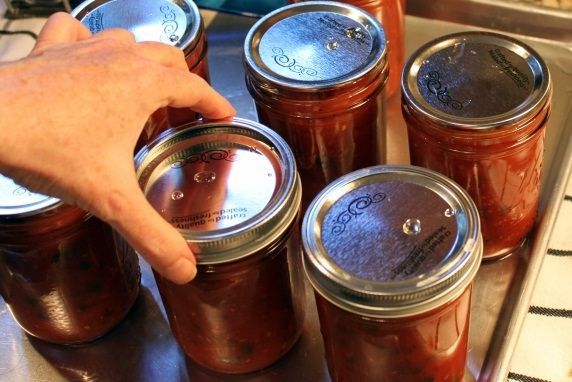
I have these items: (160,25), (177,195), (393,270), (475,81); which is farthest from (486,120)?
(160,25)

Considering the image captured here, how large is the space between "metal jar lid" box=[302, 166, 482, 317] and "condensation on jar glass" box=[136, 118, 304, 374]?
5 centimetres

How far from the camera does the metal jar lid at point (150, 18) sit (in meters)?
0.91

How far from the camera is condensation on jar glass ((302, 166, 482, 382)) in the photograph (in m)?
0.63

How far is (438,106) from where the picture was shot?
78 centimetres

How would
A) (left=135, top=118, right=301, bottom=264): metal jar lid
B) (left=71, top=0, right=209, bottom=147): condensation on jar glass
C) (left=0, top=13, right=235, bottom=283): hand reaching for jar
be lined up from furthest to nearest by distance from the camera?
(left=71, top=0, right=209, bottom=147): condensation on jar glass < (left=135, top=118, right=301, bottom=264): metal jar lid < (left=0, top=13, right=235, bottom=283): hand reaching for jar

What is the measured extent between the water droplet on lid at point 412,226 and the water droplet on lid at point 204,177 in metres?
0.19

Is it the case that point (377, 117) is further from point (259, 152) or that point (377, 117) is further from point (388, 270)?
point (388, 270)

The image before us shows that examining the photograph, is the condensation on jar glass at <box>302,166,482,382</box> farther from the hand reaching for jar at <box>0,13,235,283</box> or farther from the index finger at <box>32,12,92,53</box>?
the index finger at <box>32,12,92,53</box>

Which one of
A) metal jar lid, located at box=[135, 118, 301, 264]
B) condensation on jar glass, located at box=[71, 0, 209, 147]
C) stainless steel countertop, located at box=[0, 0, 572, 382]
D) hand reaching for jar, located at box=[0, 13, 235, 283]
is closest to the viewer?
hand reaching for jar, located at box=[0, 13, 235, 283]

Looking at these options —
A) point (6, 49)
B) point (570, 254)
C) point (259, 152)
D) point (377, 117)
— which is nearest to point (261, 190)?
point (259, 152)

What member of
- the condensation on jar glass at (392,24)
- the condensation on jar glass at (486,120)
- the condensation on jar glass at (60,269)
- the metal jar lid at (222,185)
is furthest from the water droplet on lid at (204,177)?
the condensation on jar glass at (392,24)

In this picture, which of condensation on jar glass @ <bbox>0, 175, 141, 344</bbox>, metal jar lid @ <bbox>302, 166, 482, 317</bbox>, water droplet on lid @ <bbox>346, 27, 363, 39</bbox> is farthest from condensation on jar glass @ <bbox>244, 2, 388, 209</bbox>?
condensation on jar glass @ <bbox>0, 175, 141, 344</bbox>

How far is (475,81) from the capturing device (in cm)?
81

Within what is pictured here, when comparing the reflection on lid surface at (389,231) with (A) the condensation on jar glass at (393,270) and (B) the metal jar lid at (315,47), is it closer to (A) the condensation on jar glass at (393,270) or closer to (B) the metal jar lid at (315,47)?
(A) the condensation on jar glass at (393,270)
